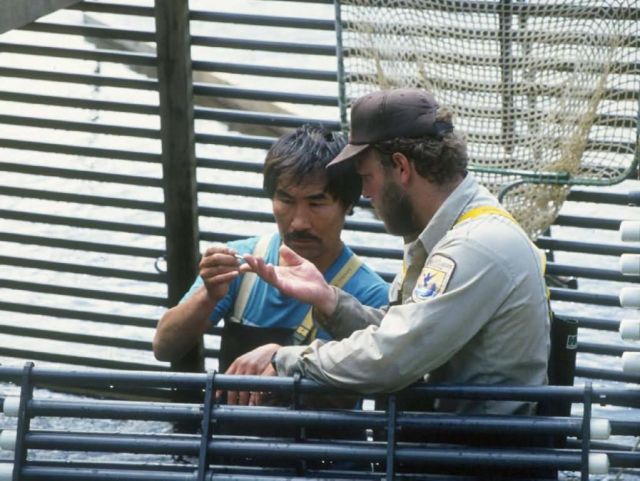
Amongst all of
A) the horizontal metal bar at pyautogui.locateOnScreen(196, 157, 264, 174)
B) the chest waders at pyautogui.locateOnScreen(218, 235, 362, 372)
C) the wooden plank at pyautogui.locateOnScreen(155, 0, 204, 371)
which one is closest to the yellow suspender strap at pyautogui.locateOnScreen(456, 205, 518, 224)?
the chest waders at pyautogui.locateOnScreen(218, 235, 362, 372)

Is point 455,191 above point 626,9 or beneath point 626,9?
beneath

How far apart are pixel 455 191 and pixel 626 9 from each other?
2.37 m

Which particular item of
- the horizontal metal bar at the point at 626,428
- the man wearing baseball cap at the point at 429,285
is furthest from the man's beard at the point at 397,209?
the horizontal metal bar at the point at 626,428

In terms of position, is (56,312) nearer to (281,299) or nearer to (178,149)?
(178,149)

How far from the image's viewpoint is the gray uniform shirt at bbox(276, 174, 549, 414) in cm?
356

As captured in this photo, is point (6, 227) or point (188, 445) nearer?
point (188, 445)

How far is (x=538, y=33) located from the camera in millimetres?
6090

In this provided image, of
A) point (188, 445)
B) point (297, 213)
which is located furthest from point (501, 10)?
point (188, 445)

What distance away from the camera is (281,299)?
4.63 metres

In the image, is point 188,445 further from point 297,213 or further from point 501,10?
point 501,10

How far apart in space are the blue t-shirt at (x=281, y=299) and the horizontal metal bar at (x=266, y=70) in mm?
2572

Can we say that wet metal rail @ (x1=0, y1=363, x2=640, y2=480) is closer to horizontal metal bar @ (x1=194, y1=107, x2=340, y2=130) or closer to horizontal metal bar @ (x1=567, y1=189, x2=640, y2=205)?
horizontal metal bar @ (x1=567, y1=189, x2=640, y2=205)

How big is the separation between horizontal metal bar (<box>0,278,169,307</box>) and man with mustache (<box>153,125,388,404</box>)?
3.14 metres

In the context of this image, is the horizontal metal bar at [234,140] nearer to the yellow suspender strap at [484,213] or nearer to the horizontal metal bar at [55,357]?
the horizontal metal bar at [55,357]
